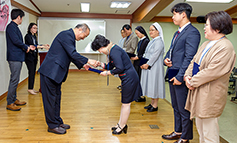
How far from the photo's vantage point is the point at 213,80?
171 centimetres

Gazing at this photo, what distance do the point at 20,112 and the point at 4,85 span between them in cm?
128

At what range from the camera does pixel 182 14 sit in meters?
2.14

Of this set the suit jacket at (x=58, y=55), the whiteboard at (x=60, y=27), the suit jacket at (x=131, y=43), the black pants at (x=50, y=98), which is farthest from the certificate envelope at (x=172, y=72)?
the whiteboard at (x=60, y=27)

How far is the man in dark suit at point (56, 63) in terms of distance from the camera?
2.36 m

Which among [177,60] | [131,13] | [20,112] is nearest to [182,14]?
[177,60]

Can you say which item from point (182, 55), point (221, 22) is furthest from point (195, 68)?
point (221, 22)

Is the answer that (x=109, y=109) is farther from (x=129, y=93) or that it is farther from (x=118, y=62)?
(x=118, y=62)

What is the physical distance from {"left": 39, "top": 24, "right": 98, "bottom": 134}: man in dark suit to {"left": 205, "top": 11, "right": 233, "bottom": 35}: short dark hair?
55.3 inches

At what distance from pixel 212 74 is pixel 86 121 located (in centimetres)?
204

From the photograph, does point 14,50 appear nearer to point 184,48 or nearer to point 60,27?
point 184,48

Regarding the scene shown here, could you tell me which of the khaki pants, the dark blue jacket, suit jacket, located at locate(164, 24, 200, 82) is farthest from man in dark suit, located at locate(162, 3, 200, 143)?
the dark blue jacket

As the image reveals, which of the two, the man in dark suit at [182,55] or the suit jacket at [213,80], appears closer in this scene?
the suit jacket at [213,80]

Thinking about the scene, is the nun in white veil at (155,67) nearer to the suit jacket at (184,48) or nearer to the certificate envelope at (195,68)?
the suit jacket at (184,48)

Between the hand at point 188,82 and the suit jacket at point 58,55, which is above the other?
the suit jacket at point 58,55
